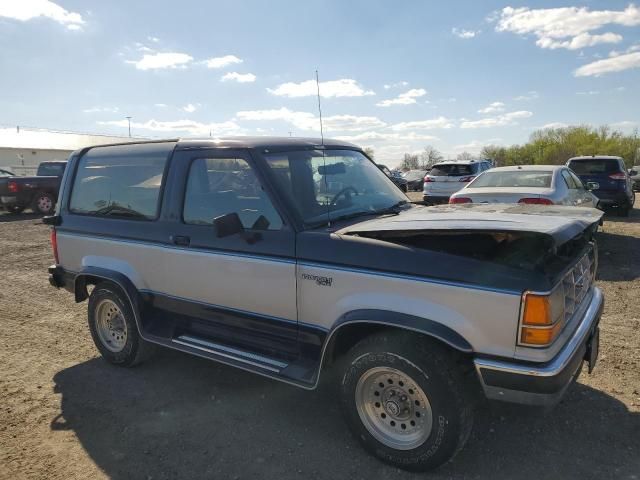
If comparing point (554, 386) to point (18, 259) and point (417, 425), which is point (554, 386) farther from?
point (18, 259)

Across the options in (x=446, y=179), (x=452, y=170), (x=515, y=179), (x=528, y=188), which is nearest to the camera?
(x=528, y=188)

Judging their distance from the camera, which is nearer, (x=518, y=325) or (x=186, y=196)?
(x=518, y=325)

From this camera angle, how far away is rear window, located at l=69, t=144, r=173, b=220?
4.02 metres

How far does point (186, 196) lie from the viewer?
3.79 meters

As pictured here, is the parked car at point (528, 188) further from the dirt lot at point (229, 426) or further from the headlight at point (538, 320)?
the headlight at point (538, 320)

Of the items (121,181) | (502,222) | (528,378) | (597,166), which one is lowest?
(528,378)

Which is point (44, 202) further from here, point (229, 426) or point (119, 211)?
point (229, 426)

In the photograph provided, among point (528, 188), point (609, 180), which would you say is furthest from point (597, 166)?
point (528, 188)

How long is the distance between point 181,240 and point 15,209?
16.8 m

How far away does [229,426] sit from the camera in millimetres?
3465

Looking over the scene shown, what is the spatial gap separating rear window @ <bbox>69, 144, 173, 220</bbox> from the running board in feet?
3.47

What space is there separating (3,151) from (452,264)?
60663 millimetres

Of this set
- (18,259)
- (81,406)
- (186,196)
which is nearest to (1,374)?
(81,406)

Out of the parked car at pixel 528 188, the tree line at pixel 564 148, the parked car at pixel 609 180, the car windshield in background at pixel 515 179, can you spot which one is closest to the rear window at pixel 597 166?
the parked car at pixel 609 180
